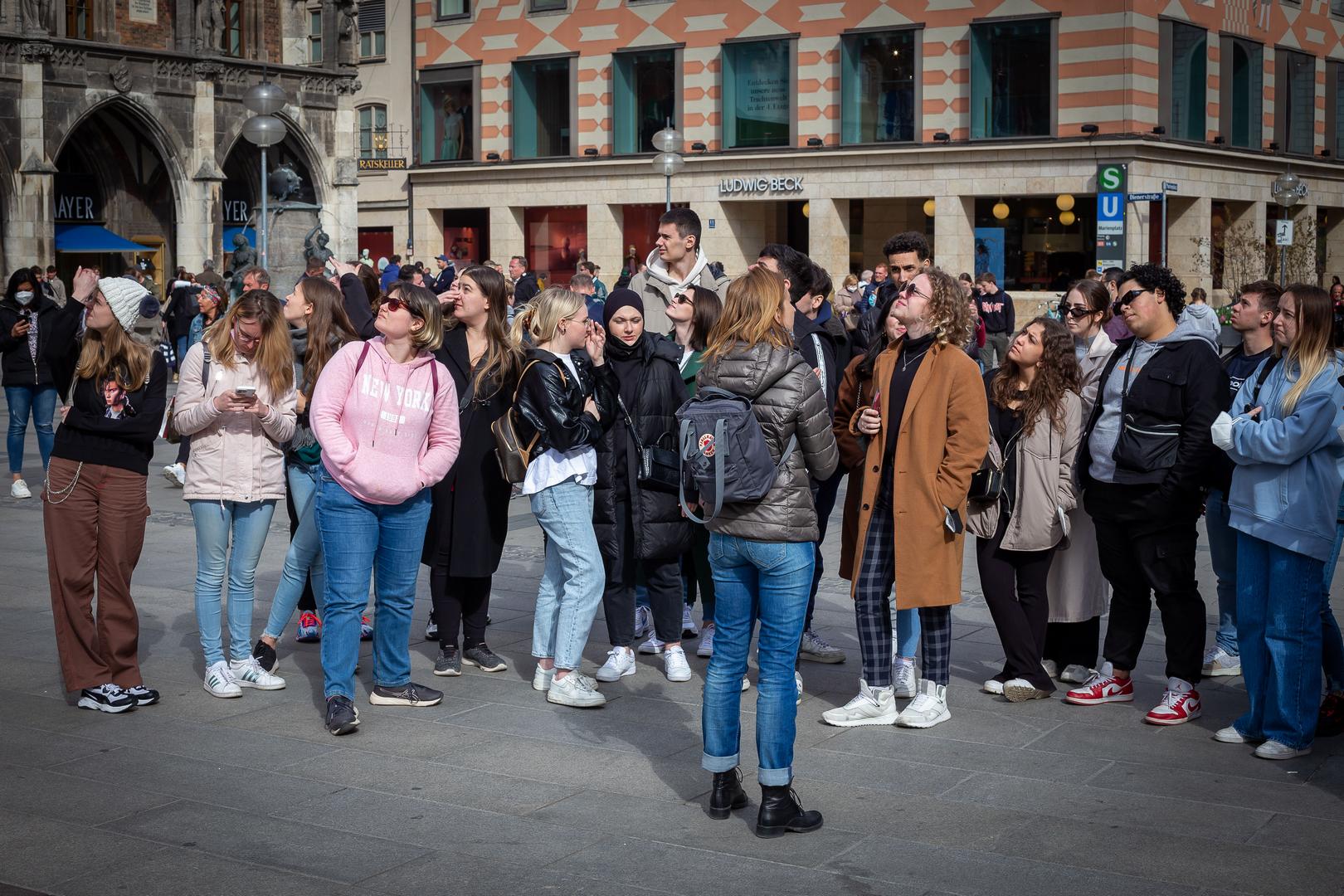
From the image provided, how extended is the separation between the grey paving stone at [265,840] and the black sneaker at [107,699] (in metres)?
1.54

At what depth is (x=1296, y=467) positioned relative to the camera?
652 cm

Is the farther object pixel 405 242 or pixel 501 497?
pixel 405 242

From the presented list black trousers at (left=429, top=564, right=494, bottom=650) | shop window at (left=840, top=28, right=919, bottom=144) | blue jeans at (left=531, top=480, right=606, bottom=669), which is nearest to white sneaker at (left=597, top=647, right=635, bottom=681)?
blue jeans at (left=531, top=480, right=606, bottom=669)

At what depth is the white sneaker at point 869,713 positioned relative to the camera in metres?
7.00

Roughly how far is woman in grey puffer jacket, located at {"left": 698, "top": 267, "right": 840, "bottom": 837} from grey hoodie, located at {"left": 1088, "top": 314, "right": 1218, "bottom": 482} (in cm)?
186

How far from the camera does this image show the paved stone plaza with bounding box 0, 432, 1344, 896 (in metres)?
5.14

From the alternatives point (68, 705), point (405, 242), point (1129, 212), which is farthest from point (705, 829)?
point (405, 242)

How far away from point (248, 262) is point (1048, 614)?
19.2 m

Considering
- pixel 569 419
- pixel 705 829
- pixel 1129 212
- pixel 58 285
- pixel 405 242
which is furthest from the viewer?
pixel 405 242

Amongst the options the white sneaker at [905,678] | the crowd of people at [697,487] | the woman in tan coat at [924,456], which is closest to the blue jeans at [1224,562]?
the crowd of people at [697,487]

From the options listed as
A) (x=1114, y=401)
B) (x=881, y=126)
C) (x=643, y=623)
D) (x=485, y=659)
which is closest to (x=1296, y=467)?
(x=1114, y=401)

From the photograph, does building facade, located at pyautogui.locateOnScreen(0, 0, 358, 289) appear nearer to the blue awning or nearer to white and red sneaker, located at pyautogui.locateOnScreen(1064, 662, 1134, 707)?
the blue awning

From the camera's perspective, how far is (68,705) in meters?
7.35

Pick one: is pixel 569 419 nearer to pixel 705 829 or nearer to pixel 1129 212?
pixel 705 829
